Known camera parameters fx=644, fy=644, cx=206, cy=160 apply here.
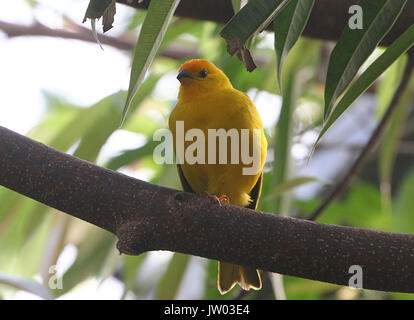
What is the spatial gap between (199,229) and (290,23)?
1.56ft

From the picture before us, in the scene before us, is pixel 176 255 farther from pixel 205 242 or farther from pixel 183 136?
pixel 205 242

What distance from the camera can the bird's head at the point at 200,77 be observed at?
8.28 ft

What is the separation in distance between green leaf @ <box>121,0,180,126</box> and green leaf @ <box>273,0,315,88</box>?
0.23 m

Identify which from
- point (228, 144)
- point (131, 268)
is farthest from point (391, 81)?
point (131, 268)

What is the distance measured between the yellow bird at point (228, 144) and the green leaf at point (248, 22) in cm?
88

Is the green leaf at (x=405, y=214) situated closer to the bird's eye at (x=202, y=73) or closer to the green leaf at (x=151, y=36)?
the bird's eye at (x=202, y=73)

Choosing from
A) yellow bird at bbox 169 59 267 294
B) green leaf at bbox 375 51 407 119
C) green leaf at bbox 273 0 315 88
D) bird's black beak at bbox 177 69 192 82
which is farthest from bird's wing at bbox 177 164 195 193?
green leaf at bbox 273 0 315 88

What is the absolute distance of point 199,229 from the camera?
4.51 ft

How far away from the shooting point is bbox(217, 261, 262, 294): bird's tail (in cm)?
205

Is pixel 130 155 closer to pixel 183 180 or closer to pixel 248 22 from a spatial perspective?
pixel 183 180

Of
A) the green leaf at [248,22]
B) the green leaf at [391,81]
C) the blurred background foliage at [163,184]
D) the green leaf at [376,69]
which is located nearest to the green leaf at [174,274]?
the blurred background foliage at [163,184]

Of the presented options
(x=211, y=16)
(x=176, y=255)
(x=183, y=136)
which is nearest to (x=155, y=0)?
(x=211, y=16)

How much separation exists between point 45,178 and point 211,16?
36.8 inches

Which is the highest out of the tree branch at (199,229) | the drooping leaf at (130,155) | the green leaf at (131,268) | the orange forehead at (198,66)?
the orange forehead at (198,66)
